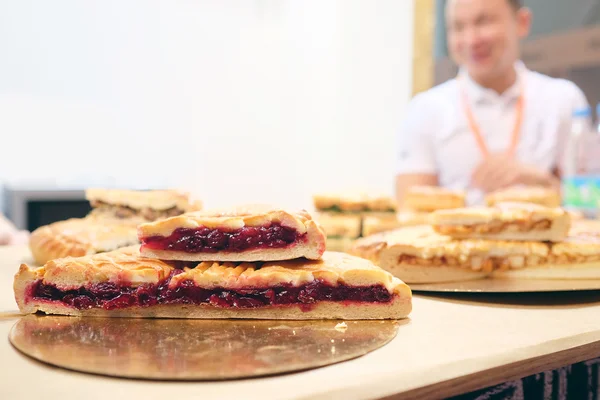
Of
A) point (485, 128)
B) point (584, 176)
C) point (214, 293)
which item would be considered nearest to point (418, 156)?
point (485, 128)

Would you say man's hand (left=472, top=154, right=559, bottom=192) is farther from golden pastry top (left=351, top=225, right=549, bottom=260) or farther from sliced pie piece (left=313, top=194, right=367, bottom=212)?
golden pastry top (left=351, top=225, right=549, bottom=260)

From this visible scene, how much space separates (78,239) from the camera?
2.09 meters

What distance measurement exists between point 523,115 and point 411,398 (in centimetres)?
518

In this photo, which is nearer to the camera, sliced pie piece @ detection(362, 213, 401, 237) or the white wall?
sliced pie piece @ detection(362, 213, 401, 237)

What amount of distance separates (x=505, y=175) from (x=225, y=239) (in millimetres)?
4194

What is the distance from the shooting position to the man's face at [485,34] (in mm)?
5418

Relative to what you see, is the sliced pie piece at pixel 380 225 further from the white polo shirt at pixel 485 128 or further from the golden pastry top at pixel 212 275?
the white polo shirt at pixel 485 128

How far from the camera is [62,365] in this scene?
1056 mm

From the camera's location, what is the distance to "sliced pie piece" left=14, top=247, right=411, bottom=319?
1.48m

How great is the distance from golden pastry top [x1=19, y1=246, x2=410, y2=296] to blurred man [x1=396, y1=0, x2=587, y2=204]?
13.5ft

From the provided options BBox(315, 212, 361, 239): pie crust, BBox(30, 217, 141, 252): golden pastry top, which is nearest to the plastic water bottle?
BBox(315, 212, 361, 239): pie crust

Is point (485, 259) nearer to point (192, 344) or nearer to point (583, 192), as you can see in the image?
point (192, 344)

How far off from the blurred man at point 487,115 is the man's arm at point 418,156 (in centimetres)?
1

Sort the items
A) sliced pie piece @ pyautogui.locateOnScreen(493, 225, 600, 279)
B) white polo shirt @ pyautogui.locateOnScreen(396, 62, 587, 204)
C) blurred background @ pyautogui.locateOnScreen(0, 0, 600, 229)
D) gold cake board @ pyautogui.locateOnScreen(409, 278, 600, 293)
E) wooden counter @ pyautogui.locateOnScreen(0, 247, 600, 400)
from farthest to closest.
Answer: blurred background @ pyautogui.locateOnScreen(0, 0, 600, 229), white polo shirt @ pyautogui.locateOnScreen(396, 62, 587, 204), sliced pie piece @ pyautogui.locateOnScreen(493, 225, 600, 279), gold cake board @ pyautogui.locateOnScreen(409, 278, 600, 293), wooden counter @ pyautogui.locateOnScreen(0, 247, 600, 400)
